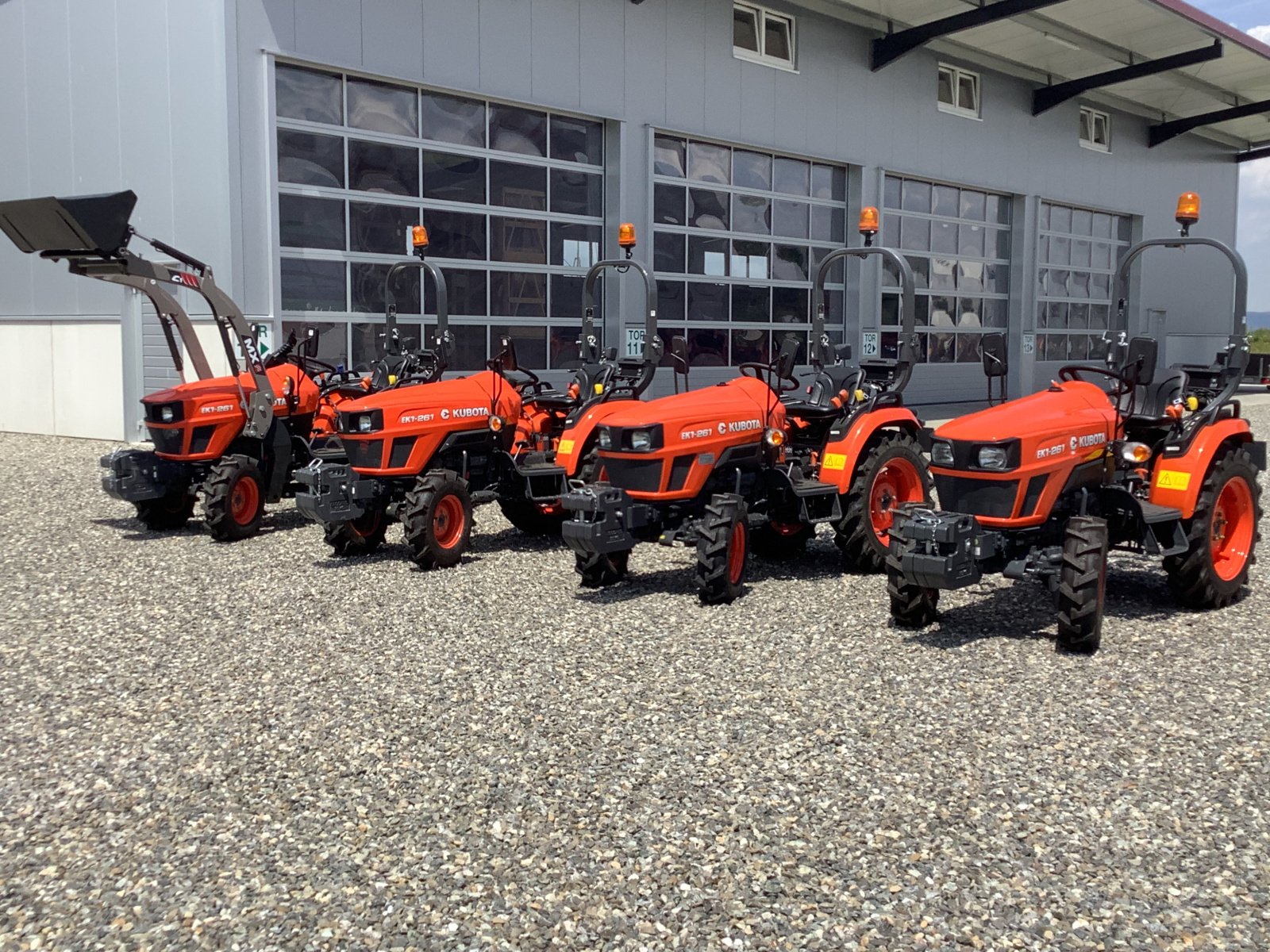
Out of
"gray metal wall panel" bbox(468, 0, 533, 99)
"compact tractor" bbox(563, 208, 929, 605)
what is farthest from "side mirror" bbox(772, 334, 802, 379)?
"gray metal wall panel" bbox(468, 0, 533, 99)

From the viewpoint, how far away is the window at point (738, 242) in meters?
16.8

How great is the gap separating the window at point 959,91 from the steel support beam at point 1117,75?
6.06ft

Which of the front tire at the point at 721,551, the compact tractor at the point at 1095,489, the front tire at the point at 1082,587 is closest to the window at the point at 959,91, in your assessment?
the compact tractor at the point at 1095,489

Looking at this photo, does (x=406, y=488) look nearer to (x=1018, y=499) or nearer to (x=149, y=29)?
(x=1018, y=499)

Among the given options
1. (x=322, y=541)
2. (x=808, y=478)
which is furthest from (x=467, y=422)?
(x=808, y=478)

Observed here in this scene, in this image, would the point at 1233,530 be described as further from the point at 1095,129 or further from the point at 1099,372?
the point at 1095,129

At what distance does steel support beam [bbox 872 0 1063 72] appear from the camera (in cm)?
1755

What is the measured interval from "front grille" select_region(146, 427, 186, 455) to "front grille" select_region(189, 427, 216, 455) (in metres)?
0.07

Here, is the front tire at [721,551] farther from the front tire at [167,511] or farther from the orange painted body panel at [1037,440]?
the front tire at [167,511]

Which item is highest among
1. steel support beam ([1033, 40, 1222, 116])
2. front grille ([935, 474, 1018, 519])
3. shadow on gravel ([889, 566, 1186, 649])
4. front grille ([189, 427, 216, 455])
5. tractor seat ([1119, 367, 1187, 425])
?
steel support beam ([1033, 40, 1222, 116])

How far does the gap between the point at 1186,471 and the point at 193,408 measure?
6.44 meters

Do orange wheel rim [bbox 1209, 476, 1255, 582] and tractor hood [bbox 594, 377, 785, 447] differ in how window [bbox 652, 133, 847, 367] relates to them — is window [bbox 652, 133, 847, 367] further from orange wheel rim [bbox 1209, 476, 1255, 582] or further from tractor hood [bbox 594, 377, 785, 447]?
orange wheel rim [bbox 1209, 476, 1255, 582]

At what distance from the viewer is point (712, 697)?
4.79 metres

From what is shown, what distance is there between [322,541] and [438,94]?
753cm
